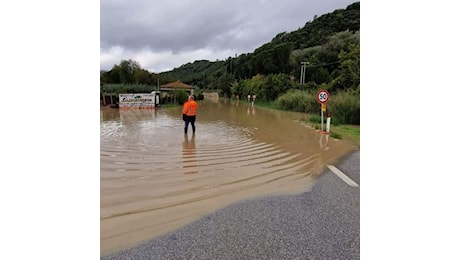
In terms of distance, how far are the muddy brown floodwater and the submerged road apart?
219 millimetres

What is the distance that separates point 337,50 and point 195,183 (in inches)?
1605

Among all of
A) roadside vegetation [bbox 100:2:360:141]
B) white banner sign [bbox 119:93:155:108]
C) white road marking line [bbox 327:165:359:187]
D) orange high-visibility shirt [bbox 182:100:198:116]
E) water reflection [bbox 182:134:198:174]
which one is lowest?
white road marking line [bbox 327:165:359:187]

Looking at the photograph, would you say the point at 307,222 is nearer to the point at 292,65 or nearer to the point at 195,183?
the point at 195,183

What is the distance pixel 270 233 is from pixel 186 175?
2.28 m

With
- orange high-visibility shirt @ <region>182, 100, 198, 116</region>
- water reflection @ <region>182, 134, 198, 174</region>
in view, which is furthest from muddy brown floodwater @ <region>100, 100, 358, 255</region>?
orange high-visibility shirt @ <region>182, 100, 198, 116</region>

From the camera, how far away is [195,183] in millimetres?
4145

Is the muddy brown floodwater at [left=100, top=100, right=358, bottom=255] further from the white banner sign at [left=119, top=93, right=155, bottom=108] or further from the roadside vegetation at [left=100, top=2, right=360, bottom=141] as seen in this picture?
the white banner sign at [left=119, top=93, right=155, bottom=108]

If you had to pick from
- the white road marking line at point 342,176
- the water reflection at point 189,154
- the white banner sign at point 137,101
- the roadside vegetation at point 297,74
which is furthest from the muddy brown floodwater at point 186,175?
the white banner sign at point 137,101

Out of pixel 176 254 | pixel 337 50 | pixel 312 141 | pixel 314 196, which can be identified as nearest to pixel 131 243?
pixel 176 254

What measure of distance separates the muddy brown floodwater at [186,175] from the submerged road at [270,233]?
0.72ft

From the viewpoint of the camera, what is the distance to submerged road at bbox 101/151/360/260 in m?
2.24

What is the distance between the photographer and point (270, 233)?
101 inches
